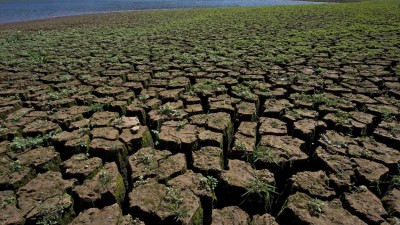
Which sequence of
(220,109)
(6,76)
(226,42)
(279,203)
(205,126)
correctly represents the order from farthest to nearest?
(226,42) → (6,76) → (220,109) → (205,126) → (279,203)

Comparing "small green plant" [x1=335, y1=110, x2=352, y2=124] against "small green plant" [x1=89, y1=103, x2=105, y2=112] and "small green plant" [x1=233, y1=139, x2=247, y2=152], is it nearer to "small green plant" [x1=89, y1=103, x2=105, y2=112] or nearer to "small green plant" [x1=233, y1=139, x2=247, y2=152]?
"small green plant" [x1=233, y1=139, x2=247, y2=152]

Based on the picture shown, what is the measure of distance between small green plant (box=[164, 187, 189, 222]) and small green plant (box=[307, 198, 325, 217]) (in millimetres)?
798

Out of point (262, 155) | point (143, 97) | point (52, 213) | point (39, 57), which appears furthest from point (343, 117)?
point (39, 57)

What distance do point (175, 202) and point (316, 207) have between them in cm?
91

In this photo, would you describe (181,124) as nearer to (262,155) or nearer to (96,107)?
(262,155)

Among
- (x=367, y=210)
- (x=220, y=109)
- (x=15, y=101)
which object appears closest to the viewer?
(x=367, y=210)

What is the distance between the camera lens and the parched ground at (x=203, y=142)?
1.89 m

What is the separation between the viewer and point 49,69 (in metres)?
5.10

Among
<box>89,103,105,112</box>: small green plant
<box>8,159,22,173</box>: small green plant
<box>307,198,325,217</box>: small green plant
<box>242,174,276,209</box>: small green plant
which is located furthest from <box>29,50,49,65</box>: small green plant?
<box>307,198,325,217</box>: small green plant

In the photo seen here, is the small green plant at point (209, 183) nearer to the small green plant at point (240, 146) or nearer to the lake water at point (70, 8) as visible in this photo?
the small green plant at point (240, 146)

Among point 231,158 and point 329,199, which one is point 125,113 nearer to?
point 231,158

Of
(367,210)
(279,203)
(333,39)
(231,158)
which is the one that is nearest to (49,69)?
(231,158)

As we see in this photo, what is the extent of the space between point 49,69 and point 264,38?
17.3 ft

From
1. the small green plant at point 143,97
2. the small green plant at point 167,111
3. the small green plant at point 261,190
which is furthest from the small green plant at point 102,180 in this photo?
the small green plant at point 143,97
